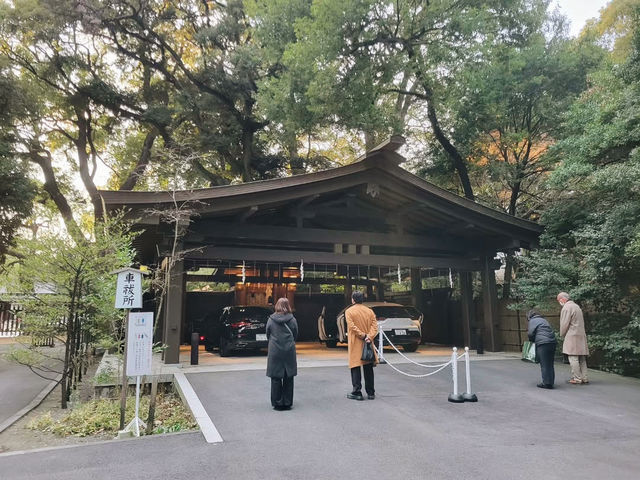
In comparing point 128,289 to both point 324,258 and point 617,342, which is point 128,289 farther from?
point 617,342

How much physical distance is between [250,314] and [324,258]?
8.63 feet

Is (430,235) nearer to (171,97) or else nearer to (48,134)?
(171,97)

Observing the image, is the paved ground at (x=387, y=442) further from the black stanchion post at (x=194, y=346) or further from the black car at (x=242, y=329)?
the black car at (x=242, y=329)

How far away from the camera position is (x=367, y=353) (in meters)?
6.30

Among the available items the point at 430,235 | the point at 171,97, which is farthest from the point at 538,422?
the point at 171,97

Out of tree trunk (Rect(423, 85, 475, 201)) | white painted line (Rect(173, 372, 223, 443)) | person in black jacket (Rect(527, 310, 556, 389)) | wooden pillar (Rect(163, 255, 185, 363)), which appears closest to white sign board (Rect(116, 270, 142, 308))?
white painted line (Rect(173, 372, 223, 443))

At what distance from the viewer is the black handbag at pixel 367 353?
6301 millimetres

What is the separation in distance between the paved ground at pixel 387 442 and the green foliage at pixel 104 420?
0.48m

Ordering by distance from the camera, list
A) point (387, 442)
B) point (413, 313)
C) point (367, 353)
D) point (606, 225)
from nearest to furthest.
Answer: point (387, 442) < point (367, 353) < point (606, 225) < point (413, 313)

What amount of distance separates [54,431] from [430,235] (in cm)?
1032

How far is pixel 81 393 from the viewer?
307 inches

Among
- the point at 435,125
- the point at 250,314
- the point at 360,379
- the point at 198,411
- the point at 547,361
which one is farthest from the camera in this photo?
the point at 435,125

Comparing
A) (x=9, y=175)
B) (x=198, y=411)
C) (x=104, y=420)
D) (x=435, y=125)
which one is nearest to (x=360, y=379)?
(x=198, y=411)

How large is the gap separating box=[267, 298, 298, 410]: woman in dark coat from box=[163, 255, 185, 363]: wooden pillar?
4327 millimetres
